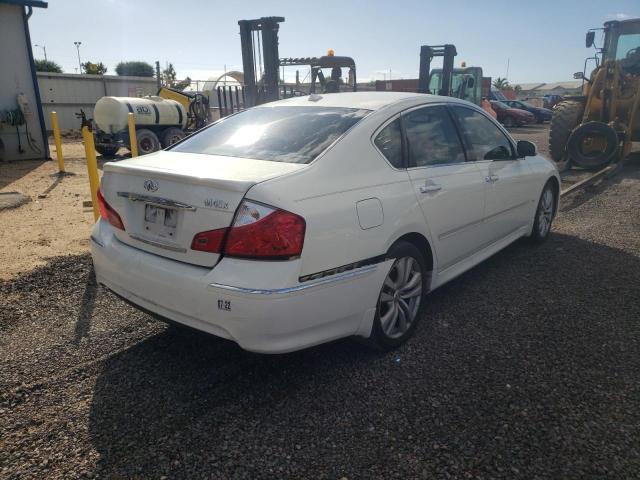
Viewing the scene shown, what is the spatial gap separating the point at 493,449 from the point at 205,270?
1.65 m

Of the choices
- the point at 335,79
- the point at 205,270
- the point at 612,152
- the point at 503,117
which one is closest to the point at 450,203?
the point at 205,270

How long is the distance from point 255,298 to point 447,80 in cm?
1386

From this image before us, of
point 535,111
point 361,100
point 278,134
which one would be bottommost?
point 535,111

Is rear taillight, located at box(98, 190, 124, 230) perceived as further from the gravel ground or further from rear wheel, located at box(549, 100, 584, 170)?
rear wheel, located at box(549, 100, 584, 170)

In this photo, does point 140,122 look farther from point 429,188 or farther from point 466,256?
point 429,188

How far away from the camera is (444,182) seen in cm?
351

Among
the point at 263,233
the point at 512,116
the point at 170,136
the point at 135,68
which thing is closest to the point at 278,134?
the point at 263,233

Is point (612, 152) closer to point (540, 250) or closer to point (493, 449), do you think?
point (540, 250)

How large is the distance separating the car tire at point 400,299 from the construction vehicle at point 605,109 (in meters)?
8.90

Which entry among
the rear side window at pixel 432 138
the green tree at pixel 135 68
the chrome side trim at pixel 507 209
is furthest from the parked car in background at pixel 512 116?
the green tree at pixel 135 68

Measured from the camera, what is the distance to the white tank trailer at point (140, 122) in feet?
42.4

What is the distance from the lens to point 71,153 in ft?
49.9

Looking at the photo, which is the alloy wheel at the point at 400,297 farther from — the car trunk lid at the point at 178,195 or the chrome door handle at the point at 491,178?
the chrome door handle at the point at 491,178

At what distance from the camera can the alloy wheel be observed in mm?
3088
